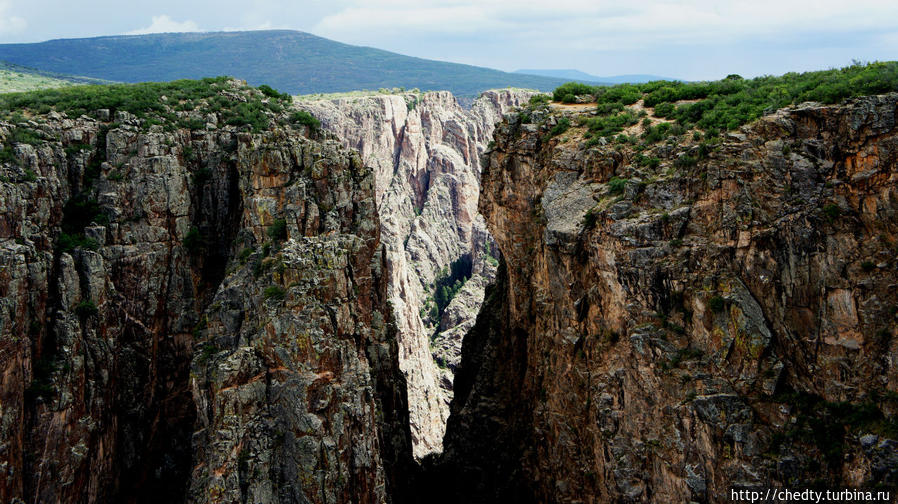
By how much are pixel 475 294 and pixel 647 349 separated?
283 feet

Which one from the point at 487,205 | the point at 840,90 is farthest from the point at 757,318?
the point at 487,205

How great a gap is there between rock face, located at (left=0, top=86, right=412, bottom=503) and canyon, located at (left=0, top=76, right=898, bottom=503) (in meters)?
0.14

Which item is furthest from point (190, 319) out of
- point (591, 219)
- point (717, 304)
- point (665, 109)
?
point (665, 109)

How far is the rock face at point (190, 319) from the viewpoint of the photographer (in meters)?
34.6

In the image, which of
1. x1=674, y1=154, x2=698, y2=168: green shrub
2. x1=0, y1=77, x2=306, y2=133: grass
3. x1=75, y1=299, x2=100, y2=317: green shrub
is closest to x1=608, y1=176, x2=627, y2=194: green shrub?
x1=674, y1=154, x2=698, y2=168: green shrub

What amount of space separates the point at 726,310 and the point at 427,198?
109 m

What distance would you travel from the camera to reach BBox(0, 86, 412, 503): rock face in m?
34.6

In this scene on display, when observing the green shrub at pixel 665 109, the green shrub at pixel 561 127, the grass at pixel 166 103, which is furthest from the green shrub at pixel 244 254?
the green shrub at pixel 665 109

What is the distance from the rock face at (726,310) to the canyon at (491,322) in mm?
112

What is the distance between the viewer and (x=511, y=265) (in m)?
43.4

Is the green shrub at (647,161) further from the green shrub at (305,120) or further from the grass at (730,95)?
the green shrub at (305,120)

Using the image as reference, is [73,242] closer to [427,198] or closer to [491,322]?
[491,322]

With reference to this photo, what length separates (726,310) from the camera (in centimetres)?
3011

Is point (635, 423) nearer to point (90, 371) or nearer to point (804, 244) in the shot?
point (804, 244)
